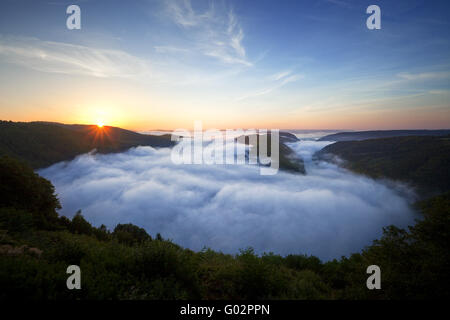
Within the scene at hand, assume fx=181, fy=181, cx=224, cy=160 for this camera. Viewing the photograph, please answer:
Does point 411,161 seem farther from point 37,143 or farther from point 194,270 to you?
point 37,143

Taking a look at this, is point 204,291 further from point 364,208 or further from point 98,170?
point 98,170

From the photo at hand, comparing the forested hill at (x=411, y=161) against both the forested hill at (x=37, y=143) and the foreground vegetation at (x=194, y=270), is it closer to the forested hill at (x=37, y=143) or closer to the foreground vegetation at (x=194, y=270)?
the foreground vegetation at (x=194, y=270)

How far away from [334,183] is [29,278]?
225702 mm

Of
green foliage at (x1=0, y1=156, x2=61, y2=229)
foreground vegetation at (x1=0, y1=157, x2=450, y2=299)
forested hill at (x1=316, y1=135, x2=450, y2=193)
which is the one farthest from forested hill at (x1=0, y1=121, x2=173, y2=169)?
forested hill at (x1=316, y1=135, x2=450, y2=193)

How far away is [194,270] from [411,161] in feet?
669

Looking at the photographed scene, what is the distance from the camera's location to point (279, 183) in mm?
184625

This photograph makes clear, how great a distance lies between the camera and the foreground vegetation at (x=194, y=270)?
4.67 m

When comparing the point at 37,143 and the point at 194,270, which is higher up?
the point at 37,143

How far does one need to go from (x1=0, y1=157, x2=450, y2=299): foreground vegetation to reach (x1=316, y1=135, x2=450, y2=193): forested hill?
6450 inches

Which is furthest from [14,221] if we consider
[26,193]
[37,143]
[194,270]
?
[37,143]

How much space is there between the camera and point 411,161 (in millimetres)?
144875
